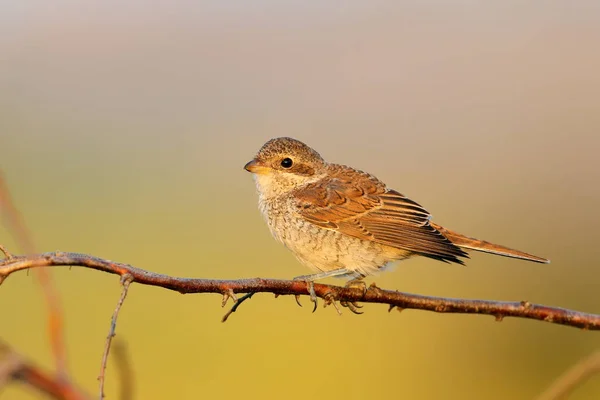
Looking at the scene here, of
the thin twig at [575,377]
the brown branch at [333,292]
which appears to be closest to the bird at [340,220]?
the brown branch at [333,292]

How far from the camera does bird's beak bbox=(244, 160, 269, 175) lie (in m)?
5.03

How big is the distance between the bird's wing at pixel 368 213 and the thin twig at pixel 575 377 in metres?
2.40

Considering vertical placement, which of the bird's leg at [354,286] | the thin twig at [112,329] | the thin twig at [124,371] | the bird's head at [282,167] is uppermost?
the thin twig at [124,371]

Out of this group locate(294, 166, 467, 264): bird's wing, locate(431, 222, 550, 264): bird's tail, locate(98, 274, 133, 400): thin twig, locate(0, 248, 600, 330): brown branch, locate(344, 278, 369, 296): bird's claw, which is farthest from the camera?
locate(294, 166, 467, 264): bird's wing

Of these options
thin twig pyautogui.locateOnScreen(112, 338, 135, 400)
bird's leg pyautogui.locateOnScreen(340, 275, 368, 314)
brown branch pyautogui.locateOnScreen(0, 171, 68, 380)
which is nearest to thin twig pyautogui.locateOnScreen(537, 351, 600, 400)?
thin twig pyautogui.locateOnScreen(112, 338, 135, 400)

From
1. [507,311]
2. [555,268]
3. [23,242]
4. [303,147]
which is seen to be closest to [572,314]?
[507,311]

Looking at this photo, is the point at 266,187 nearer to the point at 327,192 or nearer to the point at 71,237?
the point at 327,192

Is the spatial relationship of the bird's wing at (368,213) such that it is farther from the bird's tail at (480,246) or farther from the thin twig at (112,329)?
the thin twig at (112,329)

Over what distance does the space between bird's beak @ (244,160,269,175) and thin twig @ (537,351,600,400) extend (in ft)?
11.7

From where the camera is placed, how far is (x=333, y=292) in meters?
3.27

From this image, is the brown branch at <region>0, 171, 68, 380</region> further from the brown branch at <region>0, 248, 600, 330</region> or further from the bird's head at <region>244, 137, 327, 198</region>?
the bird's head at <region>244, 137, 327, 198</region>

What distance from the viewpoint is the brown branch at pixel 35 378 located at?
75 cm

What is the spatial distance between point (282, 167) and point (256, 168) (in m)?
0.18

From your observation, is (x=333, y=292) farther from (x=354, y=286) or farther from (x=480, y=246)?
(x=480, y=246)
